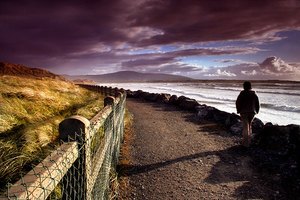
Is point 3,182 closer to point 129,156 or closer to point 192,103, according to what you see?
point 129,156

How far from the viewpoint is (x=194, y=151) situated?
920cm

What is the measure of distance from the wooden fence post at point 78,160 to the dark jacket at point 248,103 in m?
7.19

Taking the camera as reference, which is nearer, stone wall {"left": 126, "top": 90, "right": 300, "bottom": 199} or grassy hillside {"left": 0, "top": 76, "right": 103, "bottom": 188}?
grassy hillside {"left": 0, "top": 76, "right": 103, "bottom": 188}

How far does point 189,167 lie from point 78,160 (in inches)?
214

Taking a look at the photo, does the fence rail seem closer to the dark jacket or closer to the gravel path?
the gravel path

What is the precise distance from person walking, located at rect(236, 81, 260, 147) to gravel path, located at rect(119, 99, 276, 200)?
54cm

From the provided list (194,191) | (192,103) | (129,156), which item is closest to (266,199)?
(194,191)

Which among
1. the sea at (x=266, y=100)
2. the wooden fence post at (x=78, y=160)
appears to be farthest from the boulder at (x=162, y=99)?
the wooden fence post at (x=78, y=160)

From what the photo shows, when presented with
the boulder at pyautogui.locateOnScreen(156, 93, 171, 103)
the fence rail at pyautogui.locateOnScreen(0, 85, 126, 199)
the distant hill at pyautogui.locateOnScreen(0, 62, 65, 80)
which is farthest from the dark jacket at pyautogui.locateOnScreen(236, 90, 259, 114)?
the distant hill at pyautogui.locateOnScreen(0, 62, 65, 80)

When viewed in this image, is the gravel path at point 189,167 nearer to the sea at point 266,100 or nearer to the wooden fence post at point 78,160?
the wooden fence post at point 78,160

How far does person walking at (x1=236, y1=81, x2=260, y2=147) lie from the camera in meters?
9.30

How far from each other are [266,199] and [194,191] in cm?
140

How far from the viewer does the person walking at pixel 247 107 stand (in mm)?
9298

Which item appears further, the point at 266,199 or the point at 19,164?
the point at 266,199
